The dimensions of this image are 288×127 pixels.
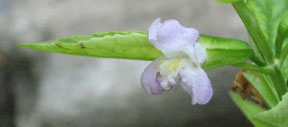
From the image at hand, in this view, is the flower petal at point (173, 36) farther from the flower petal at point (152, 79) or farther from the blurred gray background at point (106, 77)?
the blurred gray background at point (106, 77)

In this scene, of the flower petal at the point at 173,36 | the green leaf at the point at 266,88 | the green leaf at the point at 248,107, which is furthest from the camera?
the green leaf at the point at 248,107

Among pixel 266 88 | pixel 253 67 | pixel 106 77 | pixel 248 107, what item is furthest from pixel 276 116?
pixel 106 77

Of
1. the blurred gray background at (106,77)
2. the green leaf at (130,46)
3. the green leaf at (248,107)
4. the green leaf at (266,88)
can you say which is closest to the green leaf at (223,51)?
the green leaf at (130,46)

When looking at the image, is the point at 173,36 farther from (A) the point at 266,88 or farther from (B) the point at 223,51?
(A) the point at 266,88

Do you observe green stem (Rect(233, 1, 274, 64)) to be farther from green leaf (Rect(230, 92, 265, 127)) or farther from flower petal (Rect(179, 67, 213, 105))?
green leaf (Rect(230, 92, 265, 127))

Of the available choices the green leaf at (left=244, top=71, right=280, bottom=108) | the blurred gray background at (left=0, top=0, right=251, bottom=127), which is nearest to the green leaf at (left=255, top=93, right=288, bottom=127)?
the green leaf at (left=244, top=71, right=280, bottom=108)

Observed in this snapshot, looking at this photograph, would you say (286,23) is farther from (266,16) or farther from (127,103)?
(127,103)

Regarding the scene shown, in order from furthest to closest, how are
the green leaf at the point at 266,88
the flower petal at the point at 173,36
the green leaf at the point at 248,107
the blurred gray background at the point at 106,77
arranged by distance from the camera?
the blurred gray background at the point at 106,77
the green leaf at the point at 248,107
the green leaf at the point at 266,88
the flower petal at the point at 173,36
